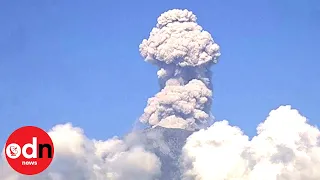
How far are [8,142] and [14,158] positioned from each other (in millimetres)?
797

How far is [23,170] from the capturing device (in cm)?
2903

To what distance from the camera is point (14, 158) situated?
30.0 metres

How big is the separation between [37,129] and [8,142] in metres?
1.58

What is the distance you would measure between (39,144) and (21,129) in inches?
44.5

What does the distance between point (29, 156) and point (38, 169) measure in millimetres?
1141

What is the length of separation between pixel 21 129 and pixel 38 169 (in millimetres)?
1979

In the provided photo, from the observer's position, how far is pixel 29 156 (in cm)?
3008

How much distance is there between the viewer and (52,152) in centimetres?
2903

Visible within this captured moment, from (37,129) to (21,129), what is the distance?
0.76 m

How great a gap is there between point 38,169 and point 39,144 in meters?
1.22

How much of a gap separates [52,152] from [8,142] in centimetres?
245

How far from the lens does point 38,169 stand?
29234 mm

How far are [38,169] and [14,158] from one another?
153 centimetres

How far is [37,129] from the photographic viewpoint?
97.5ft
